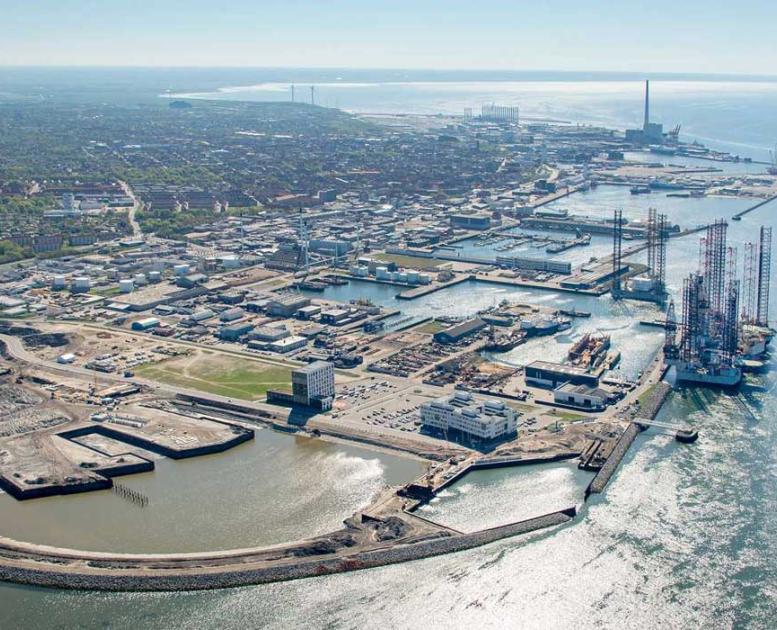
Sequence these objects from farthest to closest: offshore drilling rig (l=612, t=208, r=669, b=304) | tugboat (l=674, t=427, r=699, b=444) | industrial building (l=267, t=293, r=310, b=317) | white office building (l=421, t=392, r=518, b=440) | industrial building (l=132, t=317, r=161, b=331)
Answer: offshore drilling rig (l=612, t=208, r=669, b=304) → industrial building (l=267, t=293, r=310, b=317) → industrial building (l=132, t=317, r=161, b=331) → tugboat (l=674, t=427, r=699, b=444) → white office building (l=421, t=392, r=518, b=440)

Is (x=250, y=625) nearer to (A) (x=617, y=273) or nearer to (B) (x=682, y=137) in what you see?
(A) (x=617, y=273)

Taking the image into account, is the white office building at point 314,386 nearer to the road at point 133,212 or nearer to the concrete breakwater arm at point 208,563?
the concrete breakwater arm at point 208,563

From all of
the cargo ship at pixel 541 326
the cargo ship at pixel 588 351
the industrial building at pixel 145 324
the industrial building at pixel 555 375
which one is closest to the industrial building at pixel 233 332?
the industrial building at pixel 145 324

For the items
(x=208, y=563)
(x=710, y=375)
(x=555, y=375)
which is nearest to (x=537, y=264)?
(x=710, y=375)

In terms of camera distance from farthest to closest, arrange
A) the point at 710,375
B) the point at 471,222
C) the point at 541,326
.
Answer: the point at 471,222 → the point at 541,326 → the point at 710,375

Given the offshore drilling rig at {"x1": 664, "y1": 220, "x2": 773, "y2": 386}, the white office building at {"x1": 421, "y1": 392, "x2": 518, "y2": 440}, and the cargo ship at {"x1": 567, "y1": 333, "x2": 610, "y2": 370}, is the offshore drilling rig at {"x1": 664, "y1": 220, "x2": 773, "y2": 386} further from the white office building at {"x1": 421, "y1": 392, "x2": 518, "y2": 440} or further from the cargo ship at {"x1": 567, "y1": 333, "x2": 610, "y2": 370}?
the white office building at {"x1": 421, "y1": 392, "x2": 518, "y2": 440}

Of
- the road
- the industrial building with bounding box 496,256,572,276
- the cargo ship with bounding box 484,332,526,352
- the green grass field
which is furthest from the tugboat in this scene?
the road

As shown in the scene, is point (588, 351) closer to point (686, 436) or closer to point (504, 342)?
point (504, 342)
